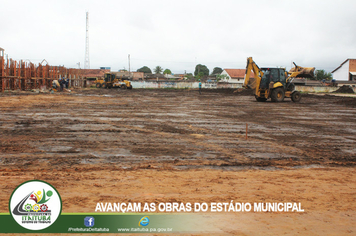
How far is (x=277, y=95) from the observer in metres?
26.2

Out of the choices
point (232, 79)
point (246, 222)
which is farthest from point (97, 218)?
point (232, 79)

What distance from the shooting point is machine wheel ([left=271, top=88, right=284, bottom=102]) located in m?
26.0

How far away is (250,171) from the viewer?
6426 mm

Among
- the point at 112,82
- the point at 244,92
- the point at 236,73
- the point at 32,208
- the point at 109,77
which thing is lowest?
the point at 32,208

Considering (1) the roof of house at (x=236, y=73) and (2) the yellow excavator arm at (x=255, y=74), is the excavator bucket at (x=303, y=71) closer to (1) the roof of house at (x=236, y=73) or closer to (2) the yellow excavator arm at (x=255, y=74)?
(2) the yellow excavator arm at (x=255, y=74)

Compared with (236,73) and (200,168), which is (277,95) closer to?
(200,168)

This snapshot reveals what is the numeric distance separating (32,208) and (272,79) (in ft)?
79.6

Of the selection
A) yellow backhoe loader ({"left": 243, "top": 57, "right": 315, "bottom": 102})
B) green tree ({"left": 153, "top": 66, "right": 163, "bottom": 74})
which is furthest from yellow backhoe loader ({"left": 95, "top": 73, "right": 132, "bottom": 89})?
green tree ({"left": 153, "top": 66, "right": 163, "bottom": 74})

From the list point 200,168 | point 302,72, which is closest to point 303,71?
point 302,72

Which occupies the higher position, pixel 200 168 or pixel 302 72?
pixel 302 72

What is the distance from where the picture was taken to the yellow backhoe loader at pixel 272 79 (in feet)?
82.6

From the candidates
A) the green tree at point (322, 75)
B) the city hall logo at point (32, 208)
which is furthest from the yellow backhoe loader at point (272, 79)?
the green tree at point (322, 75)

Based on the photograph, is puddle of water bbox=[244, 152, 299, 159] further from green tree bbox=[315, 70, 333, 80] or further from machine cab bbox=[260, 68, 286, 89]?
green tree bbox=[315, 70, 333, 80]

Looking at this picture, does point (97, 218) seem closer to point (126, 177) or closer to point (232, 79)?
point (126, 177)
